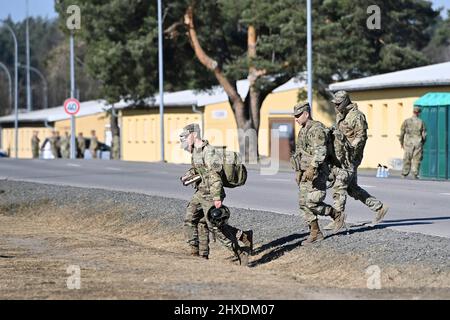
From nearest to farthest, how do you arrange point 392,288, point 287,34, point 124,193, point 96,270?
point 392,288 < point 96,270 < point 124,193 < point 287,34

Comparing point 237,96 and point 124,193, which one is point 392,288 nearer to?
point 124,193

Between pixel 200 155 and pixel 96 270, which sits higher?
pixel 200 155

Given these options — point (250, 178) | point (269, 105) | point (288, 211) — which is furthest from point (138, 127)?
point (288, 211)

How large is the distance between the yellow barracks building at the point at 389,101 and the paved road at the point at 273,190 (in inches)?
321

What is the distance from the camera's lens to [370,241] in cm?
1406

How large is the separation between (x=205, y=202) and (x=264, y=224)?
310 centimetres

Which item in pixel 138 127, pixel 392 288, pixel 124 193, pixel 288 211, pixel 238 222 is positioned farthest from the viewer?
pixel 138 127

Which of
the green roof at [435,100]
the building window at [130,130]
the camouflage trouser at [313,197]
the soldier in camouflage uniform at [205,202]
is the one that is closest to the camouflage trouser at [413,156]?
the green roof at [435,100]

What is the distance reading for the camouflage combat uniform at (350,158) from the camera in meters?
15.1

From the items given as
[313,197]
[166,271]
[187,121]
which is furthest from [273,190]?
[187,121]

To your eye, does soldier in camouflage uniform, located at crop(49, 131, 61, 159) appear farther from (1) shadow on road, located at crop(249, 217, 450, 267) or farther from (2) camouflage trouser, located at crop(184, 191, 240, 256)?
(2) camouflage trouser, located at crop(184, 191, 240, 256)

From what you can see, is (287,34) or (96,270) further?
(287,34)

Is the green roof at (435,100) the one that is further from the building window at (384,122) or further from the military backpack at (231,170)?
the military backpack at (231,170)

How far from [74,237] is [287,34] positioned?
2913 centimetres
